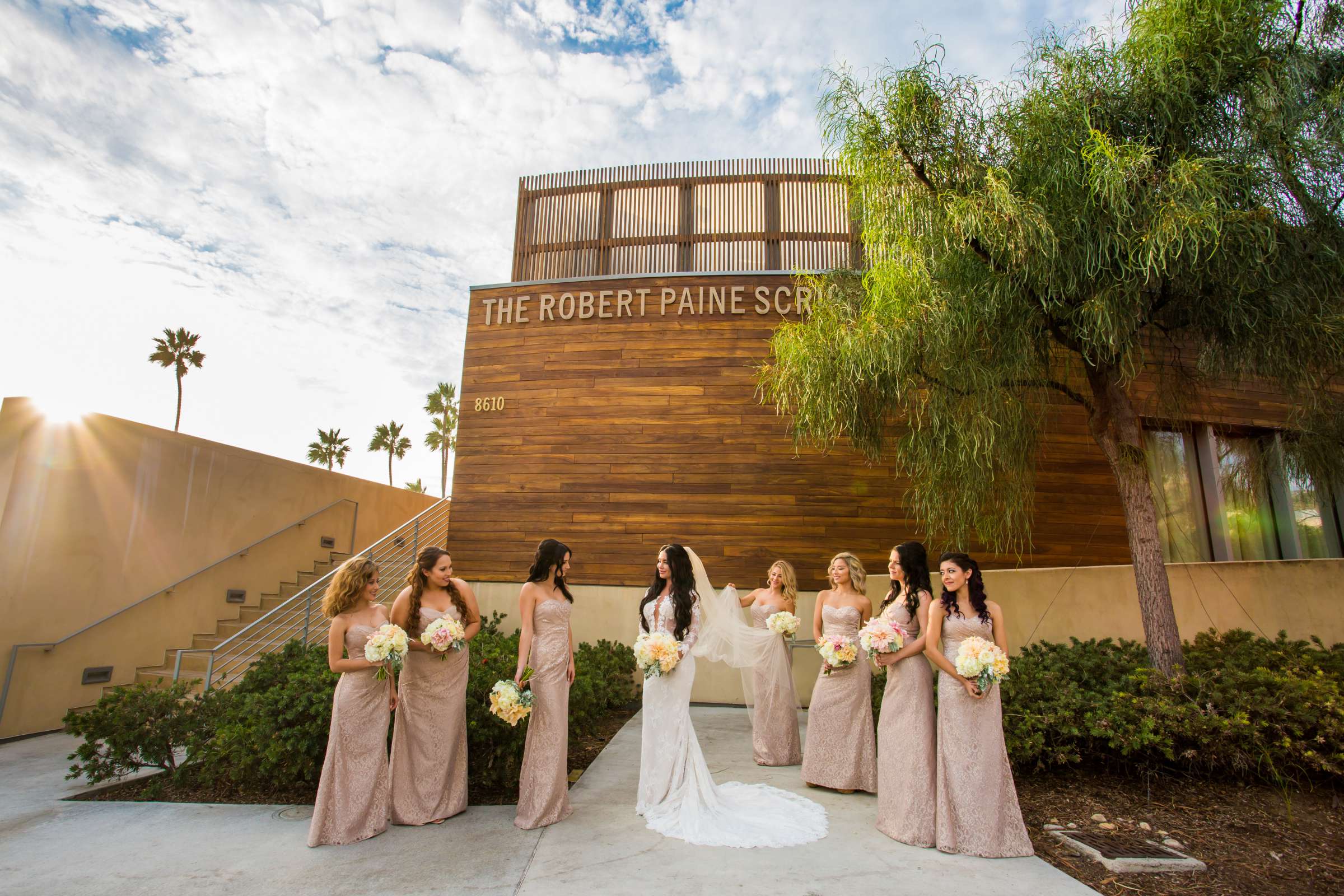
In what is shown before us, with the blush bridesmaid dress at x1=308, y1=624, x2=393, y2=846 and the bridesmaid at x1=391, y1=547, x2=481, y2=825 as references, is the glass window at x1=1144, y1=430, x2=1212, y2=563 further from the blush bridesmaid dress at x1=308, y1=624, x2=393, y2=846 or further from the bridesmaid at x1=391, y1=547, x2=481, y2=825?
the blush bridesmaid dress at x1=308, y1=624, x2=393, y2=846

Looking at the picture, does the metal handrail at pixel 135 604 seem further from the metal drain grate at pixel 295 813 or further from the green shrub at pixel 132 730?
the metal drain grate at pixel 295 813

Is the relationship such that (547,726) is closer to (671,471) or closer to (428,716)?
(428,716)

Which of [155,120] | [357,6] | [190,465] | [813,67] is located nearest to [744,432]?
[813,67]

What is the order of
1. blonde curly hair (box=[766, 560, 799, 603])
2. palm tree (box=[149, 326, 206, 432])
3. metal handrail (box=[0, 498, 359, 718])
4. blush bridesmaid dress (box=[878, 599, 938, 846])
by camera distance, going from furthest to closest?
palm tree (box=[149, 326, 206, 432]), metal handrail (box=[0, 498, 359, 718]), blonde curly hair (box=[766, 560, 799, 603]), blush bridesmaid dress (box=[878, 599, 938, 846])

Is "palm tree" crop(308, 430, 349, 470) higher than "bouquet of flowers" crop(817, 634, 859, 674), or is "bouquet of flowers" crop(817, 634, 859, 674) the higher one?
"palm tree" crop(308, 430, 349, 470)

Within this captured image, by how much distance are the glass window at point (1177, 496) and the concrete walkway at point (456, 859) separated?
7.47 metres

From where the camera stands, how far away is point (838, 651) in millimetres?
4965

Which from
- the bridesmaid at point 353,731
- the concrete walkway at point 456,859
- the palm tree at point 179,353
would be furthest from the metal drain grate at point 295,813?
the palm tree at point 179,353

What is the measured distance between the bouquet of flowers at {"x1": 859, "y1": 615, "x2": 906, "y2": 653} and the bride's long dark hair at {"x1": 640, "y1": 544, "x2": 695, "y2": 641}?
1225 millimetres

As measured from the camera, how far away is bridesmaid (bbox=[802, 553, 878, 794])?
4.95 metres

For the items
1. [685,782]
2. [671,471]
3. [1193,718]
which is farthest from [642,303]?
[1193,718]

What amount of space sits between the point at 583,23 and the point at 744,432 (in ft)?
18.7

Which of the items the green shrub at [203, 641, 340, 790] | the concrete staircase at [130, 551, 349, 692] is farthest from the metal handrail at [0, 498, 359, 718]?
the green shrub at [203, 641, 340, 790]

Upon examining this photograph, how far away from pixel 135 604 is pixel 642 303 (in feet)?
24.8
